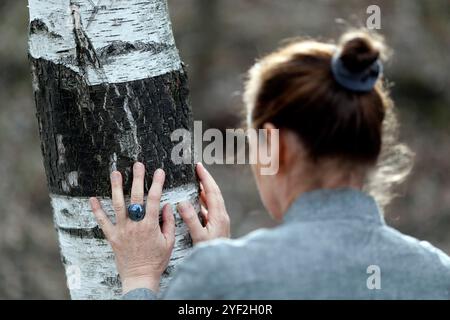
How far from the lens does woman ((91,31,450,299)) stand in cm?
148

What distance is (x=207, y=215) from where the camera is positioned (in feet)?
6.47

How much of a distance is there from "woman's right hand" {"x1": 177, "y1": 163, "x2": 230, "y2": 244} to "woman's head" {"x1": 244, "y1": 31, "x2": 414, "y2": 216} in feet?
1.17

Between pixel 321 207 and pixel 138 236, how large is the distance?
474 mm

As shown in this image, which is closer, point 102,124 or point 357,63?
point 357,63

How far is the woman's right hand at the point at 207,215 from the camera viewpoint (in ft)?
6.21

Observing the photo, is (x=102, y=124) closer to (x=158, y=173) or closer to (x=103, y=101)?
(x=103, y=101)

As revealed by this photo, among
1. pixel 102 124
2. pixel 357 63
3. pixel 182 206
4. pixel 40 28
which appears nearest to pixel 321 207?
pixel 357 63

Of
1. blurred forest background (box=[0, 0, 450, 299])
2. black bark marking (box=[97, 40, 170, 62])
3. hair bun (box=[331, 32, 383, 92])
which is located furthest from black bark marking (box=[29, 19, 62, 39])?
blurred forest background (box=[0, 0, 450, 299])

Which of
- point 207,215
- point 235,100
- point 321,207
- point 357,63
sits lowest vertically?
point 235,100

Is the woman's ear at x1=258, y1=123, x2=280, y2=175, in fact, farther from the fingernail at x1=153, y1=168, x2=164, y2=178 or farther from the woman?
the fingernail at x1=153, y1=168, x2=164, y2=178

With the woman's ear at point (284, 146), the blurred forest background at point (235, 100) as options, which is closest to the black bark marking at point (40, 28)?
the woman's ear at point (284, 146)

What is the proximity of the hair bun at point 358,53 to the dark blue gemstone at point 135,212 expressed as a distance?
0.60 meters

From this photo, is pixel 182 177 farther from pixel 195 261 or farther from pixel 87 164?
pixel 195 261

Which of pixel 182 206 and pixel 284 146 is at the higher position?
pixel 284 146
